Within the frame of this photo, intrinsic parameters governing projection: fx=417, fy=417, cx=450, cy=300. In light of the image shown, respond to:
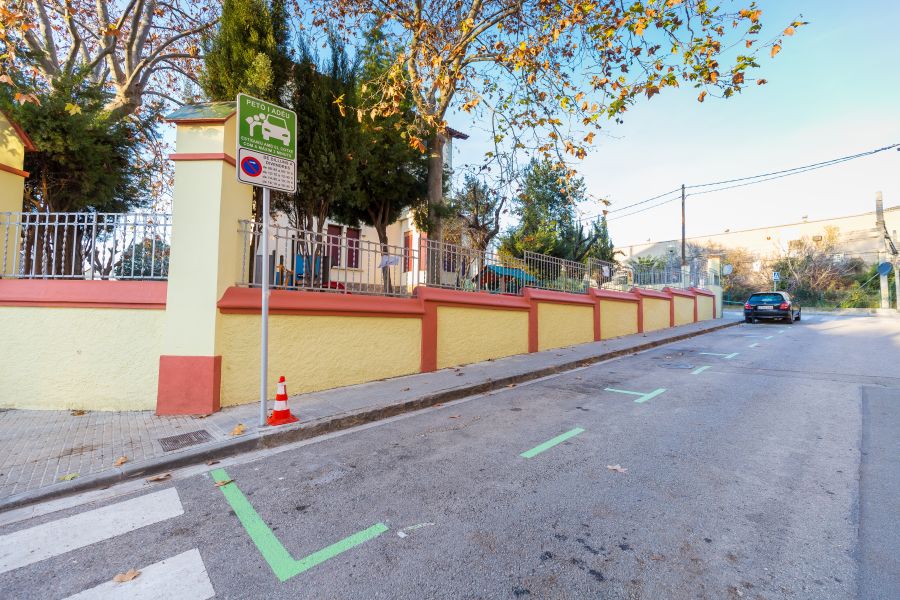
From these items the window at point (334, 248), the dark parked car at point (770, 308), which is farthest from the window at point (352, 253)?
the dark parked car at point (770, 308)

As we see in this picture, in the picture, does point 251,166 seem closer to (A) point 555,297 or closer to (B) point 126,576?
(B) point 126,576

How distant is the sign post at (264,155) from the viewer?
4.56 m

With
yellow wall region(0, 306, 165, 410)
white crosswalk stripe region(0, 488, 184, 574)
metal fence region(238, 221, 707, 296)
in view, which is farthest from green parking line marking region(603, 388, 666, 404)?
yellow wall region(0, 306, 165, 410)

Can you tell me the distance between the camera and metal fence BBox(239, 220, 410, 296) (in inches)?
246

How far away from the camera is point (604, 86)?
264 inches

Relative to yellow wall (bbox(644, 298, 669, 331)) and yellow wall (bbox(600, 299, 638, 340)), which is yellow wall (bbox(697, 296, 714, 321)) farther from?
yellow wall (bbox(600, 299, 638, 340))

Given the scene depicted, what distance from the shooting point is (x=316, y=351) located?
625cm

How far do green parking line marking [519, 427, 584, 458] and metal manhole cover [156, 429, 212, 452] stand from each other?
10.9ft

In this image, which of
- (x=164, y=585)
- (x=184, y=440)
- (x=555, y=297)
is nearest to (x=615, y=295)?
(x=555, y=297)

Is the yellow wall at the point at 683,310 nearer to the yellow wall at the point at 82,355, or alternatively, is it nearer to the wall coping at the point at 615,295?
the wall coping at the point at 615,295

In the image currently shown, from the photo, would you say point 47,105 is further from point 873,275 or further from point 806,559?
point 873,275

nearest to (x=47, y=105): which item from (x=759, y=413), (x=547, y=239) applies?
(x=759, y=413)

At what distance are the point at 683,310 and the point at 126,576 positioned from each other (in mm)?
21505

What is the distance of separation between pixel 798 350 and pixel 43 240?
639 inches
